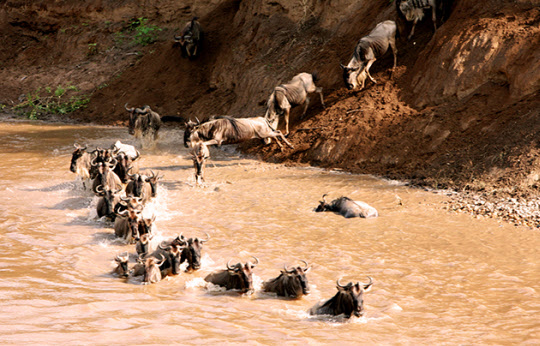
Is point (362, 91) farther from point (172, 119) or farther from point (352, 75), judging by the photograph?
point (172, 119)

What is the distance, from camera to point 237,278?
23.0ft

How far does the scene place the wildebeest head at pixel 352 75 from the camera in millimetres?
14930

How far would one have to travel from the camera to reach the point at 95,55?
2575 centimetres

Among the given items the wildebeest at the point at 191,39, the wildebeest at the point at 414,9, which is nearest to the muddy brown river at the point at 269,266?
the wildebeest at the point at 414,9

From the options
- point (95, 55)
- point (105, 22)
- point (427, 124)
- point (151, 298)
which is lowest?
point (151, 298)

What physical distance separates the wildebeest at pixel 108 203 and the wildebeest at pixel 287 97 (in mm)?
6389

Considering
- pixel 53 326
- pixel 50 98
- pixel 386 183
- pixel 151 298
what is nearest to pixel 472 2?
pixel 386 183

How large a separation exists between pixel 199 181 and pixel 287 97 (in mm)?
4008

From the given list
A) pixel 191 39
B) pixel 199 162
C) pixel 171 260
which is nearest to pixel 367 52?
pixel 199 162

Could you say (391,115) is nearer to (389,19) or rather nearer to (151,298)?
(389,19)

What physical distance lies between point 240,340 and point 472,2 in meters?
12.7

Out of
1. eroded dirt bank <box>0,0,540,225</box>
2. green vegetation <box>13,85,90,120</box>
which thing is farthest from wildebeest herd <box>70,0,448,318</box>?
green vegetation <box>13,85,90,120</box>

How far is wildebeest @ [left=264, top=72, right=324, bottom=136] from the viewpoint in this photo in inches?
603

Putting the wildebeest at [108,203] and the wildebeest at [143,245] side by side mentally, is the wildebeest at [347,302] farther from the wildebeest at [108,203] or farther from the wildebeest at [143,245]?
the wildebeest at [108,203]
